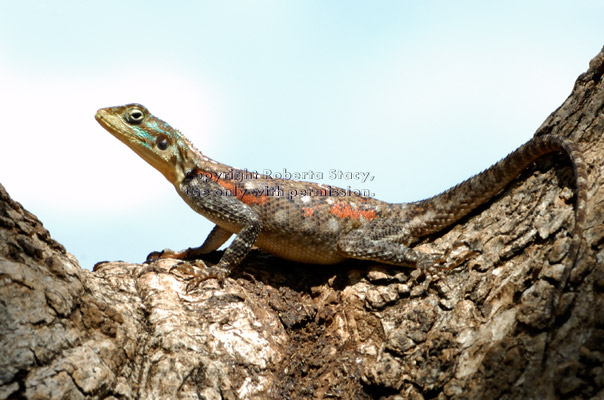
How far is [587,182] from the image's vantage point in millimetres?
5141

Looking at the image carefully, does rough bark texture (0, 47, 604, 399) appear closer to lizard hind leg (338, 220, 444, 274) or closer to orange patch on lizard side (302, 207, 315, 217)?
lizard hind leg (338, 220, 444, 274)

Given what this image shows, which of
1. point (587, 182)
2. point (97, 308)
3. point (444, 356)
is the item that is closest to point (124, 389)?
point (97, 308)

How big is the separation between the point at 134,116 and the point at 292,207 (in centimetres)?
243

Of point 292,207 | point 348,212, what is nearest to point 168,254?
point 292,207

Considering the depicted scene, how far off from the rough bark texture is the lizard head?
1684 mm

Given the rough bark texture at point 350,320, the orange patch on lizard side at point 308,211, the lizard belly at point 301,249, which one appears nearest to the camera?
the rough bark texture at point 350,320

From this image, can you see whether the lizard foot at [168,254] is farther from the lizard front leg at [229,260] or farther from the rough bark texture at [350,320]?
the rough bark texture at [350,320]

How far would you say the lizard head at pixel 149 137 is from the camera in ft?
24.7

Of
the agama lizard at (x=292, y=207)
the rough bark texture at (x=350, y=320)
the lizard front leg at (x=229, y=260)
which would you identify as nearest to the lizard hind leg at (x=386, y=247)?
the agama lizard at (x=292, y=207)

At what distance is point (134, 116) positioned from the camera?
7.58 m

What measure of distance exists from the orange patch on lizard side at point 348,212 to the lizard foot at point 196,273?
5.48 feet

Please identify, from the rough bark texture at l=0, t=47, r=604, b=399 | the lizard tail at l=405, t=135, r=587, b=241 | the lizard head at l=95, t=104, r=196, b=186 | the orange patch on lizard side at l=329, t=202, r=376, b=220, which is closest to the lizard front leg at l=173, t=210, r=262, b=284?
the rough bark texture at l=0, t=47, r=604, b=399

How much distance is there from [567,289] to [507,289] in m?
0.58

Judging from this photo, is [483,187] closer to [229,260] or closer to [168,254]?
[229,260]
